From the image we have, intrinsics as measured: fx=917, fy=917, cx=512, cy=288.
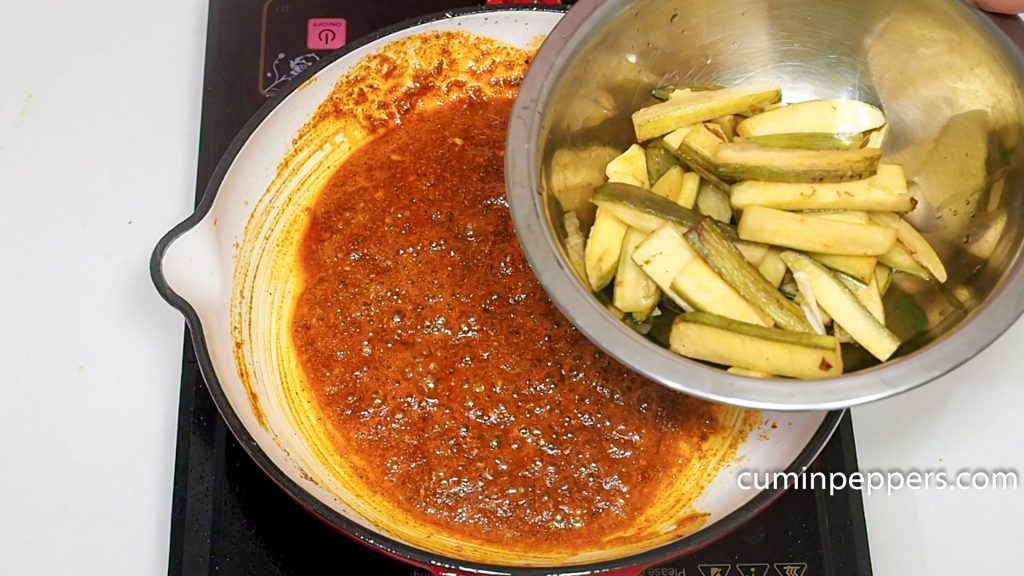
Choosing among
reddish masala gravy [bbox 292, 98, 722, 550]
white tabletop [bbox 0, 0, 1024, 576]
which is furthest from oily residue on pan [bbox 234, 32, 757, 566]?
white tabletop [bbox 0, 0, 1024, 576]

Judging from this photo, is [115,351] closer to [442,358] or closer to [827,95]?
[442,358]

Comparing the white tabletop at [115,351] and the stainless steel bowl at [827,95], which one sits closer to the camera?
the stainless steel bowl at [827,95]

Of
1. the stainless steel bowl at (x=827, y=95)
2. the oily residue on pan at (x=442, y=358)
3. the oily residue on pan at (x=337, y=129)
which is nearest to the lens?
the stainless steel bowl at (x=827, y=95)

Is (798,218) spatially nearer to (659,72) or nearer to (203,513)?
(659,72)

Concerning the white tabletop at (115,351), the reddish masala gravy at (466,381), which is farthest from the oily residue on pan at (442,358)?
the white tabletop at (115,351)

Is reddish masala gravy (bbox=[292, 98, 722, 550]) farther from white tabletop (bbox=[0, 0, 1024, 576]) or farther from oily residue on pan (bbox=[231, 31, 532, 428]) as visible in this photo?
white tabletop (bbox=[0, 0, 1024, 576])

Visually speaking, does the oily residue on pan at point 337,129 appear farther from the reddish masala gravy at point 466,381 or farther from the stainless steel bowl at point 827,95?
the stainless steel bowl at point 827,95

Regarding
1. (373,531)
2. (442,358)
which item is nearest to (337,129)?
(442,358)

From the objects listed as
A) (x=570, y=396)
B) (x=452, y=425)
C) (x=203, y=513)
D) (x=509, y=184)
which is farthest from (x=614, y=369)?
(x=203, y=513)
